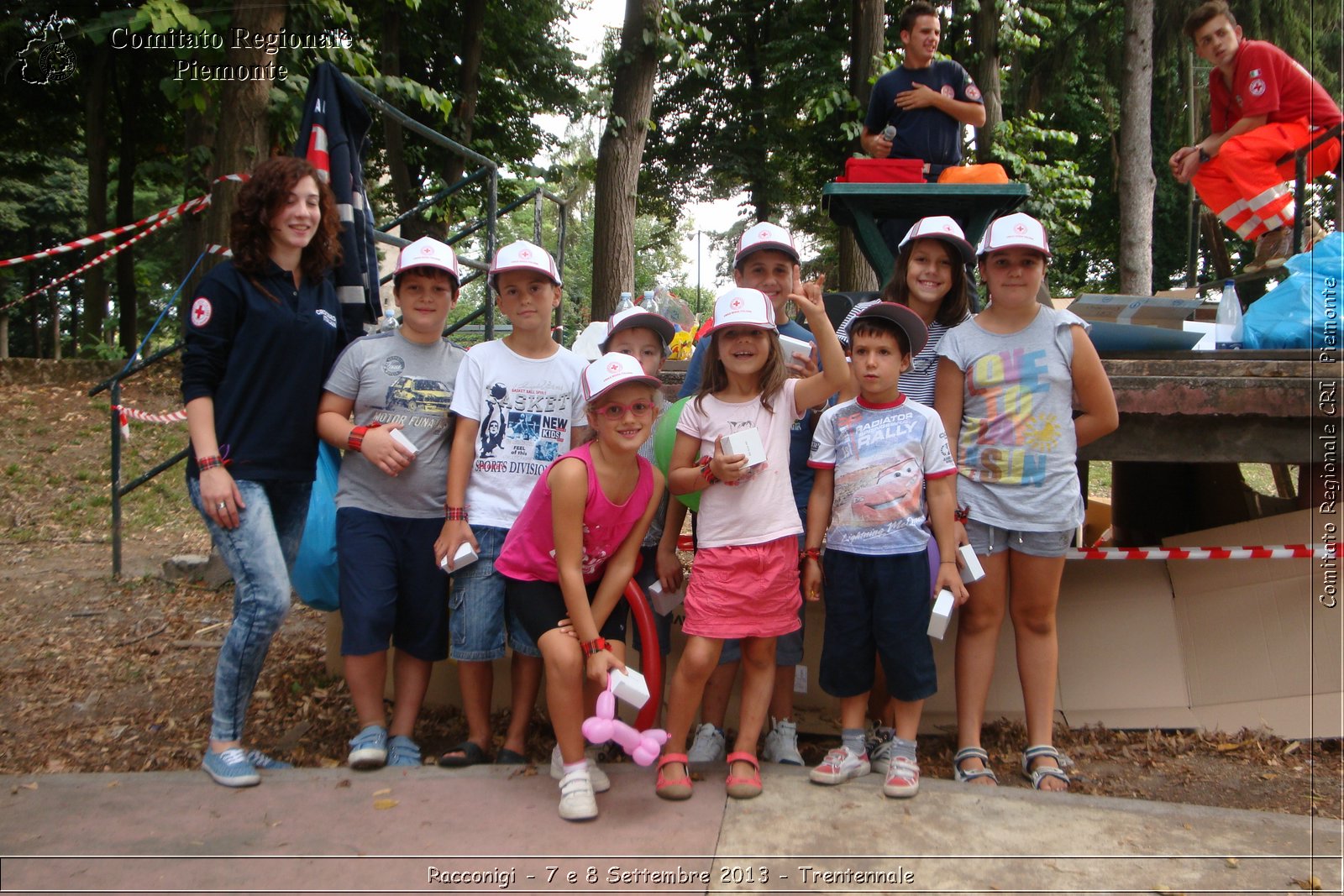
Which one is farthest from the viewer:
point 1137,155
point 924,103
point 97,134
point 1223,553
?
point 97,134

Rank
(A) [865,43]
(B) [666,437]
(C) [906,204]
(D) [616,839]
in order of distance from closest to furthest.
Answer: (D) [616,839] → (B) [666,437] → (C) [906,204] → (A) [865,43]

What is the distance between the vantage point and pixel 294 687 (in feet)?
15.8

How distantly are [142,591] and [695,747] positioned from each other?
4385 mm

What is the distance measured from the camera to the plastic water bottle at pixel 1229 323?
4.63m

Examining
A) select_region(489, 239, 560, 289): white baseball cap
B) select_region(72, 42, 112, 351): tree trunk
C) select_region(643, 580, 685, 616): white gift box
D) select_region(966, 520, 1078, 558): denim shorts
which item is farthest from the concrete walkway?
select_region(72, 42, 112, 351): tree trunk

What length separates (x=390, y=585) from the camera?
3.54 meters

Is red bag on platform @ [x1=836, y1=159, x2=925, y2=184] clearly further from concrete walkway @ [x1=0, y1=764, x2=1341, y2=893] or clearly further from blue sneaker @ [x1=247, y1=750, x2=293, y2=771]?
blue sneaker @ [x1=247, y1=750, x2=293, y2=771]

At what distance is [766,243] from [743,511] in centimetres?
107

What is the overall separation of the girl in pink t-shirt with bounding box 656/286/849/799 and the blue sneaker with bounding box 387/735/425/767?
934 millimetres

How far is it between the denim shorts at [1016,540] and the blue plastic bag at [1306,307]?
1771 mm

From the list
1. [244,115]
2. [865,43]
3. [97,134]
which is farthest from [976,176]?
[97,134]

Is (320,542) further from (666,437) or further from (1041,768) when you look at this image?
(1041,768)

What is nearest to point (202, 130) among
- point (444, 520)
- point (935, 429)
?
point (444, 520)

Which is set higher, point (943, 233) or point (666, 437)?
point (943, 233)
